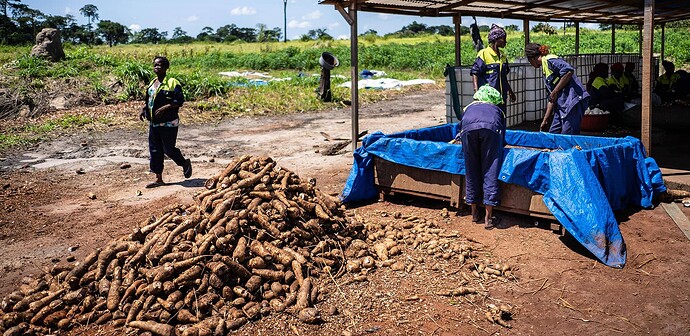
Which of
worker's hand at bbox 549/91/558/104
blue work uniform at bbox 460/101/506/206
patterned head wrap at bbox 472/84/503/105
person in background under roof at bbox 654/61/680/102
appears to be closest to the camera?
blue work uniform at bbox 460/101/506/206

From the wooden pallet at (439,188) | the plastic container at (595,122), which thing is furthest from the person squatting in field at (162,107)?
the plastic container at (595,122)

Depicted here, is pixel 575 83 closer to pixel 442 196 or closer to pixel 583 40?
pixel 442 196

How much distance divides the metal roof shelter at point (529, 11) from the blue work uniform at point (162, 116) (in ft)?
7.94

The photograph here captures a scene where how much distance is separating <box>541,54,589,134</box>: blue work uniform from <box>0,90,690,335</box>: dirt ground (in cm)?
134

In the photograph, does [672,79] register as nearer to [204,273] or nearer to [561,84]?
[561,84]

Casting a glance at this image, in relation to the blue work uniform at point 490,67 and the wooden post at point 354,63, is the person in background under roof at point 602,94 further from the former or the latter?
the wooden post at point 354,63

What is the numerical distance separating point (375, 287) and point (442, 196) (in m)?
1.96

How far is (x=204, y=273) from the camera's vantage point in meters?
4.16

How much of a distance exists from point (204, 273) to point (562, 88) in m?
4.70

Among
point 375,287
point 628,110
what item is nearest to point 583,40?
point 628,110

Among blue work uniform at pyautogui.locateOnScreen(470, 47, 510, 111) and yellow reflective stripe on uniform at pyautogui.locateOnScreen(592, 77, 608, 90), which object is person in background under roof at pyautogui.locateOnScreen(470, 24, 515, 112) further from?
yellow reflective stripe on uniform at pyautogui.locateOnScreen(592, 77, 608, 90)

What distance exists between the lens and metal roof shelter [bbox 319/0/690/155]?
645 centimetres

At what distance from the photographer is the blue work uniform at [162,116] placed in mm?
7301

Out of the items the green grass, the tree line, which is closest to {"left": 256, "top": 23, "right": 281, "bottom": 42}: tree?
the tree line
